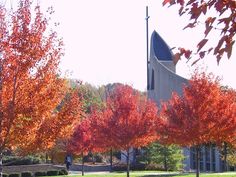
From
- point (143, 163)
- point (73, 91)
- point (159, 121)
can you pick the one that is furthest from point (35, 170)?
point (73, 91)

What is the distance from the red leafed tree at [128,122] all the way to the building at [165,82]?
14934mm

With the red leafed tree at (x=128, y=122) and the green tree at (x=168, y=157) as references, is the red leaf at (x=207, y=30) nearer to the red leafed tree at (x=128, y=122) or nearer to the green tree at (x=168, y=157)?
the red leafed tree at (x=128, y=122)

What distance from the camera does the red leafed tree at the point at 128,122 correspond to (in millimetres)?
24719

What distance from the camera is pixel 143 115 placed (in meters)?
25.0

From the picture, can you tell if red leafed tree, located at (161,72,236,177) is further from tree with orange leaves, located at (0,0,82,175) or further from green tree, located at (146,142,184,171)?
green tree, located at (146,142,184,171)

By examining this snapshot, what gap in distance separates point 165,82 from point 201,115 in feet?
83.7

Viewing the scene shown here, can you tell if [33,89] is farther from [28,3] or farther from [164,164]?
[164,164]

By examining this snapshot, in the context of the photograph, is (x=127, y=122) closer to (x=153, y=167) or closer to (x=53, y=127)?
(x=53, y=127)

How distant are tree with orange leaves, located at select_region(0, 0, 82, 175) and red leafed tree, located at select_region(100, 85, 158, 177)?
12.4 metres

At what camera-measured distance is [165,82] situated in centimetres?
4612

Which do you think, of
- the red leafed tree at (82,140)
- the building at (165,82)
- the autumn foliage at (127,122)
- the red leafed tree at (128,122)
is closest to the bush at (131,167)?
the building at (165,82)

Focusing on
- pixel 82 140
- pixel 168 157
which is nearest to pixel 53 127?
pixel 82 140

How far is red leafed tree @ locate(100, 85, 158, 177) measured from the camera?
2472 centimetres

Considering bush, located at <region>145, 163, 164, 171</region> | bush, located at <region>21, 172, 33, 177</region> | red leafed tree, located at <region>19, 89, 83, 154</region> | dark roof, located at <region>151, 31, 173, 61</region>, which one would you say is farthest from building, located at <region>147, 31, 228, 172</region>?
red leafed tree, located at <region>19, 89, 83, 154</region>
